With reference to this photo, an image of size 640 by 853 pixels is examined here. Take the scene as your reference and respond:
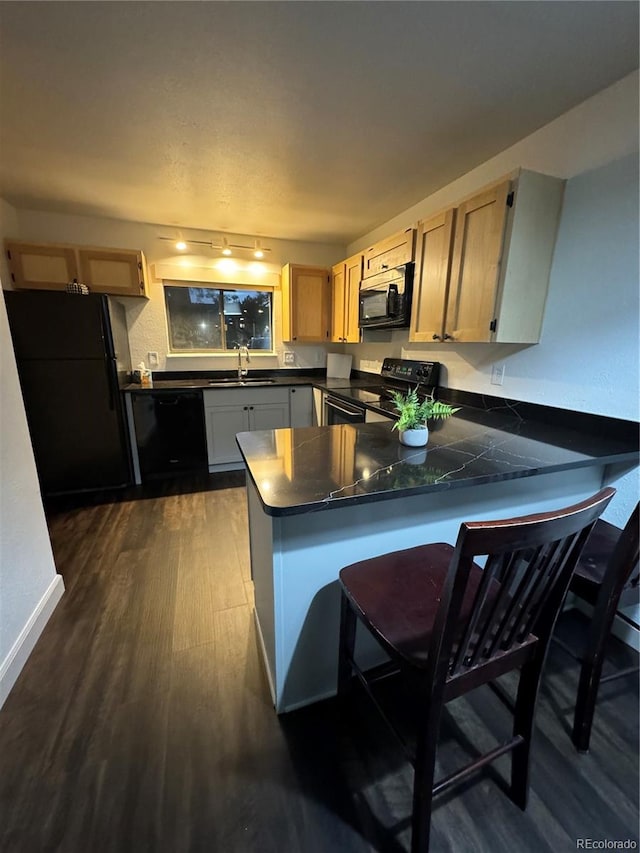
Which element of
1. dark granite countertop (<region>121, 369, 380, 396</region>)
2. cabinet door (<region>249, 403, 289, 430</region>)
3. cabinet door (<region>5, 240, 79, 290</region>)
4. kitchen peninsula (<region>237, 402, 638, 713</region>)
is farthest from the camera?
cabinet door (<region>249, 403, 289, 430</region>)

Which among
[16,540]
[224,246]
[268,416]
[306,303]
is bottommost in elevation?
[16,540]

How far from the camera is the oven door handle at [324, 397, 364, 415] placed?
2.78 m

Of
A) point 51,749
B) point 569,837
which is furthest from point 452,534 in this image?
point 51,749

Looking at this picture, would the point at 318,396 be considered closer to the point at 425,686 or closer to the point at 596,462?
the point at 596,462

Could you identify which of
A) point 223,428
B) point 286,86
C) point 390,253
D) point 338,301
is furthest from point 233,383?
point 286,86

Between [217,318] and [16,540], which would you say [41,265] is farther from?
[16,540]

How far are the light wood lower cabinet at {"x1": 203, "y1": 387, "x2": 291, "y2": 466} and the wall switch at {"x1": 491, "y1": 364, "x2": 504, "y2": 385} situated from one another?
208 cm

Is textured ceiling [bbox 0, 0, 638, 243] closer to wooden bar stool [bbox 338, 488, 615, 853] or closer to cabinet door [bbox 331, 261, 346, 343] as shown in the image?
cabinet door [bbox 331, 261, 346, 343]

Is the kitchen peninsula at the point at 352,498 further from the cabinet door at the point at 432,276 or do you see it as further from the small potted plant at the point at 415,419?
the cabinet door at the point at 432,276

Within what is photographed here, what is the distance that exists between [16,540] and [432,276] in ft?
8.79

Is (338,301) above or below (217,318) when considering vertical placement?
above

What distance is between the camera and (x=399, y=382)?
10.6 ft

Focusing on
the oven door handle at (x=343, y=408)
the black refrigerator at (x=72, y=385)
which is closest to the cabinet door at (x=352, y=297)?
the oven door handle at (x=343, y=408)

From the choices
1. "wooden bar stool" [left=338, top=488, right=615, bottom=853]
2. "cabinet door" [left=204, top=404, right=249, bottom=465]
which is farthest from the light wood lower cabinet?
"wooden bar stool" [left=338, top=488, right=615, bottom=853]
